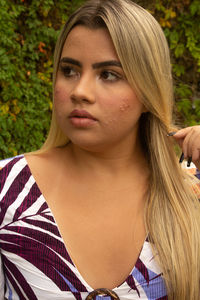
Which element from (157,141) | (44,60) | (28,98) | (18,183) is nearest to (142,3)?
(44,60)

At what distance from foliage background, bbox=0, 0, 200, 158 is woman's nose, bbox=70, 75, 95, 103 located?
2291 millimetres

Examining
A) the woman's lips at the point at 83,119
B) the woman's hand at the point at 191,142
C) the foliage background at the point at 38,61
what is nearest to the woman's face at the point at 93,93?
the woman's lips at the point at 83,119

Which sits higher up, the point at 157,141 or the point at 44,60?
the point at 44,60

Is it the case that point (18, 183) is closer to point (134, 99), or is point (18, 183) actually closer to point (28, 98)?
point (134, 99)

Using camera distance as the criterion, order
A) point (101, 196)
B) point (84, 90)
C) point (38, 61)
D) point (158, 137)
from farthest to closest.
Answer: point (38, 61)
point (158, 137)
point (101, 196)
point (84, 90)

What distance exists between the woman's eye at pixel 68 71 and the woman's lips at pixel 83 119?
0.53 ft

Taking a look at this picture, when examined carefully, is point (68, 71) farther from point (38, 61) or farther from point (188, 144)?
point (38, 61)

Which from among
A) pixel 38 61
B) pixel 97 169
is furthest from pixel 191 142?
pixel 38 61

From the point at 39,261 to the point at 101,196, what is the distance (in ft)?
1.15

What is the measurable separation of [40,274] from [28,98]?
265 centimetres

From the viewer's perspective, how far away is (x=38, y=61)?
4230 millimetres

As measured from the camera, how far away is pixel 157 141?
1.81 metres

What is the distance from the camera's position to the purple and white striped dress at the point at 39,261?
1.51m

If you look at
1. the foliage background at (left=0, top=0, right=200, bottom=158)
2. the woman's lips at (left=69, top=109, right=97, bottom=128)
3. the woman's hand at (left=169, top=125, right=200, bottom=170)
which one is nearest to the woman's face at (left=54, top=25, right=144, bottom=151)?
the woman's lips at (left=69, top=109, right=97, bottom=128)
